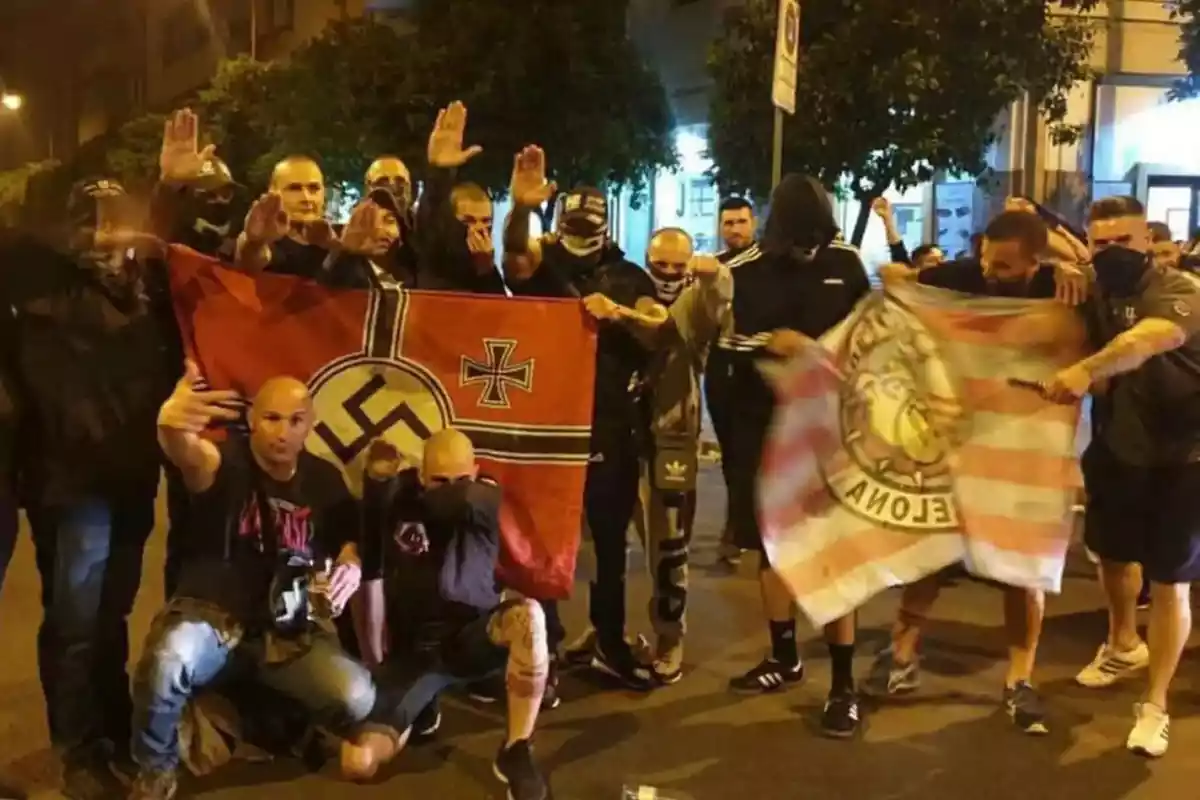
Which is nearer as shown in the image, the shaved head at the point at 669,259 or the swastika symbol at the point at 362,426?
the swastika symbol at the point at 362,426

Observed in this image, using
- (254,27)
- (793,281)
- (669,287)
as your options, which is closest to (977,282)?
(793,281)

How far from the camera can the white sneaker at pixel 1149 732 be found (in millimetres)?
5012

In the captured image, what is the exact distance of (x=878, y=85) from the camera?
39.1 ft

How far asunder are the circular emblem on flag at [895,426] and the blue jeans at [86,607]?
97.7 inches

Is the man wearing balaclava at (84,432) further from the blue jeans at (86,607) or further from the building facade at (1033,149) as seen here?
the building facade at (1033,149)

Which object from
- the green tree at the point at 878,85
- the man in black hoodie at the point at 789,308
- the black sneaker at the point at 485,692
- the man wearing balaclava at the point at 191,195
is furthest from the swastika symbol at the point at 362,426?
the green tree at the point at 878,85

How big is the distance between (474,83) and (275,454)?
11242 mm

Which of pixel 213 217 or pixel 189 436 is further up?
pixel 213 217

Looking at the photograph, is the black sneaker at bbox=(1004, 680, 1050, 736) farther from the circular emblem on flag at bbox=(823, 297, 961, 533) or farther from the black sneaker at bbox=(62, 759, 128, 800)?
the black sneaker at bbox=(62, 759, 128, 800)

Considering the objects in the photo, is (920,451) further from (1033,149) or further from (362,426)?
(1033,149)

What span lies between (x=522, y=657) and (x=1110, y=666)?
284cm

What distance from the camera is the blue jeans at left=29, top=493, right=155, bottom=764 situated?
436 cm

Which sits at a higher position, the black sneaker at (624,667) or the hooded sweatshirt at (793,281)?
the hooded sweatshirt at (793,281)

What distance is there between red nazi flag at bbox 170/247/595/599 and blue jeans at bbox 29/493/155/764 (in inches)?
29.2
